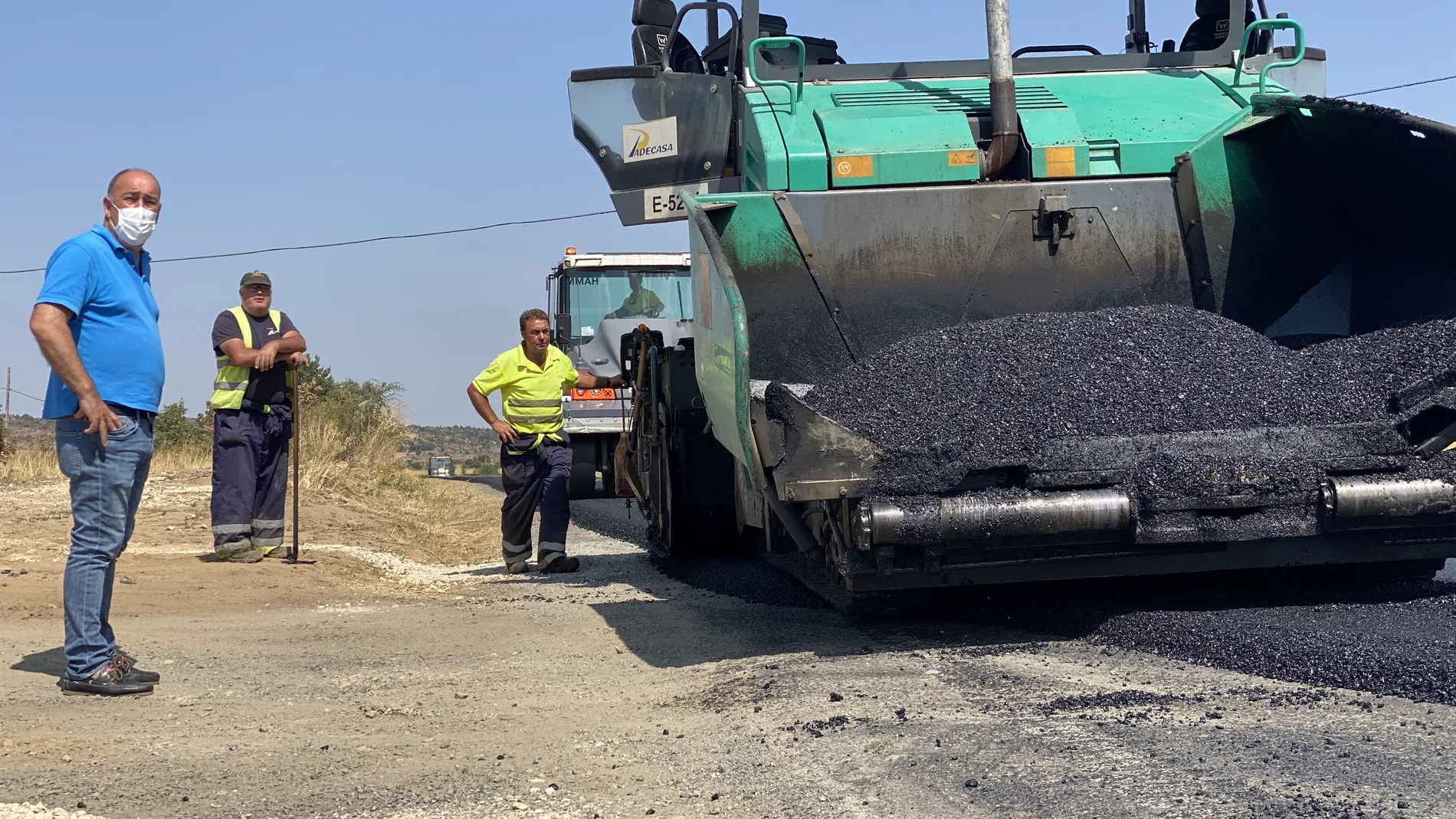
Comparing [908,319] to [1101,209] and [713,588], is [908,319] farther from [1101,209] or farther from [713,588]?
[713,588]

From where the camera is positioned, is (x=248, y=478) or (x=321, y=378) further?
(x=321, y=378)

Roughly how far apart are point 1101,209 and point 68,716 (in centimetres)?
394

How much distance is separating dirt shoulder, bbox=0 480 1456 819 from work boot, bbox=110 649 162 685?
0.26ft

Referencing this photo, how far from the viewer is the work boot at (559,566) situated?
7.91 meters

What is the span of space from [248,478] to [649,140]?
2992 mm

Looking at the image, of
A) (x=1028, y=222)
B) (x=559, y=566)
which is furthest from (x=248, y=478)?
(x=1028, y=222)

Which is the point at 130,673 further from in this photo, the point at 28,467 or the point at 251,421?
the point at 28,467

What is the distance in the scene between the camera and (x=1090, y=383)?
4.59 m

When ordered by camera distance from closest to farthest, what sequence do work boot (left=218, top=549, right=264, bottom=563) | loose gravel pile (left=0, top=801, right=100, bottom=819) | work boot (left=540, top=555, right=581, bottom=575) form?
loose gravel pile (left=0, top=801, right=100, bottom=819) < work boot (left=218, top=549, right=264, bottom=563) < work boot (left=540, top=555, right=581, bottom=575)

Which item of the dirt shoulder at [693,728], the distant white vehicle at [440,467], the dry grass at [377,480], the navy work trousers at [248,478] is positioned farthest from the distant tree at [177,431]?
the dirt shoulder at [693,728]

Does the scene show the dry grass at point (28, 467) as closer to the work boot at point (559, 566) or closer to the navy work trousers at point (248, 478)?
the navy work trousers at point (248, 478)

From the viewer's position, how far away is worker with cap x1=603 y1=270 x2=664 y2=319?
48.0ft

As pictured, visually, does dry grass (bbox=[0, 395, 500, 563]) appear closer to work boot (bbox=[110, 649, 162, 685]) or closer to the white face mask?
work boot (bbox=[110, 649, 162, 685])

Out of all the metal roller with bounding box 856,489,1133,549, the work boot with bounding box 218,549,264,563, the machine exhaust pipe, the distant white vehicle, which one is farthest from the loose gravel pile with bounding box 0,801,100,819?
the distant white vehicle
